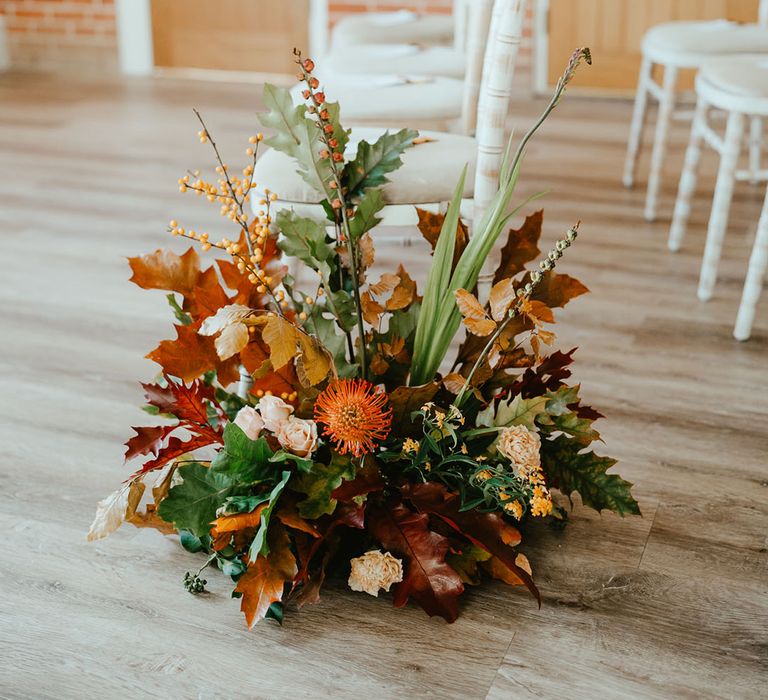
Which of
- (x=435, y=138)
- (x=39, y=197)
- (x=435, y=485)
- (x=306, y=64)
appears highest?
(x=306, y=64)

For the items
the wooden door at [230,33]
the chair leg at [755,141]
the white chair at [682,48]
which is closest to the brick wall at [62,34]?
the wooden door at [230,33]

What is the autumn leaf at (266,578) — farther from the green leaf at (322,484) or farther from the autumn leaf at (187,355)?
the autumn leaf at (187,355)

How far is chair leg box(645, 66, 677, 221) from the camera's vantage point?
268 centimetres

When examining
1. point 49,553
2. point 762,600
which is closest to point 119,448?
point 49,553

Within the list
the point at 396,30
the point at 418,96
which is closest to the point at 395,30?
the point at 396,30

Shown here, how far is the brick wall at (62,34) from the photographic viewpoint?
15.9ft

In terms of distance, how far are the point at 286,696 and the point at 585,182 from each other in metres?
2.38

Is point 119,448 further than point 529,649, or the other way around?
point 119,448

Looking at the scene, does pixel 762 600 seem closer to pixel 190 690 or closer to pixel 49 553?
pixel 190 690

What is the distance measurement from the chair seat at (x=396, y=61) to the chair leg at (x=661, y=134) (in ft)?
1.95

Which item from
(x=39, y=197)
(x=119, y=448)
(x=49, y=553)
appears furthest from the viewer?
(x=39, y=197)

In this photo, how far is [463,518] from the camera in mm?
1332

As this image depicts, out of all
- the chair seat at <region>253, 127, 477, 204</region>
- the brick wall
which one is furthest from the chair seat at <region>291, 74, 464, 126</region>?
the brick wall

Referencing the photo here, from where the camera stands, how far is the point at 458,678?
1.20 m
